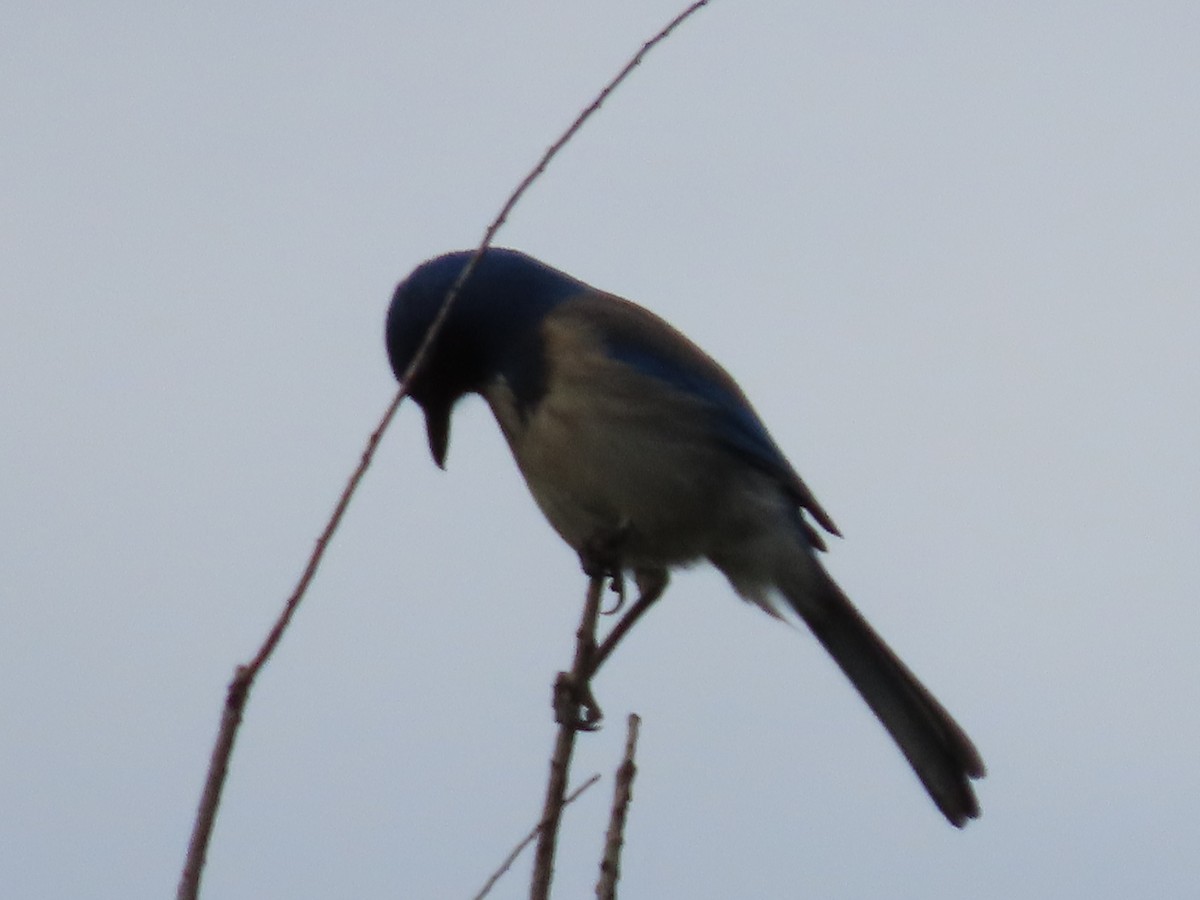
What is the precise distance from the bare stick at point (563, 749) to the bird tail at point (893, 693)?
229cm

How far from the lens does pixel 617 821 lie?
2.62 meters

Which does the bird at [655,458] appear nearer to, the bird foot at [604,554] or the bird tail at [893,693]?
the bird tail at [893,693]

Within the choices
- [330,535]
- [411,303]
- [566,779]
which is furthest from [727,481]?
[330,535]

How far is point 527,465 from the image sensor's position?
18.0 ft

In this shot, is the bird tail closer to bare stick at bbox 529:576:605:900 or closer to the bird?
the bird

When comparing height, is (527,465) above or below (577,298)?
below

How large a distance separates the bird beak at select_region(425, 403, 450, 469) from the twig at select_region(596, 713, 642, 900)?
11.2 feet

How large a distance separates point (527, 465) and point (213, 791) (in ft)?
11.8

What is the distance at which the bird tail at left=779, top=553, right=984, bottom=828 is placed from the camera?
205 inches

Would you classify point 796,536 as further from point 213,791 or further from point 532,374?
point 213,791

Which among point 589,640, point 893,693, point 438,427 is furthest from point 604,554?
point 438,427

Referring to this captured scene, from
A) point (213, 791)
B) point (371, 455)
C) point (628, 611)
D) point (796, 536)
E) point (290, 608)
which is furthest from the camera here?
point (796, 536)

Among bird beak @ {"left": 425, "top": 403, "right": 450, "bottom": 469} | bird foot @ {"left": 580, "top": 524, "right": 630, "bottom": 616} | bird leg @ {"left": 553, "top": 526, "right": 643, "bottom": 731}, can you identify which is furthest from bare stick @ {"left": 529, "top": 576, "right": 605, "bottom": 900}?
A: bird beak @ {"left": 425, "top": 403, "right": 450, "bottom": 469}

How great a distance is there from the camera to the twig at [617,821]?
2486mm
